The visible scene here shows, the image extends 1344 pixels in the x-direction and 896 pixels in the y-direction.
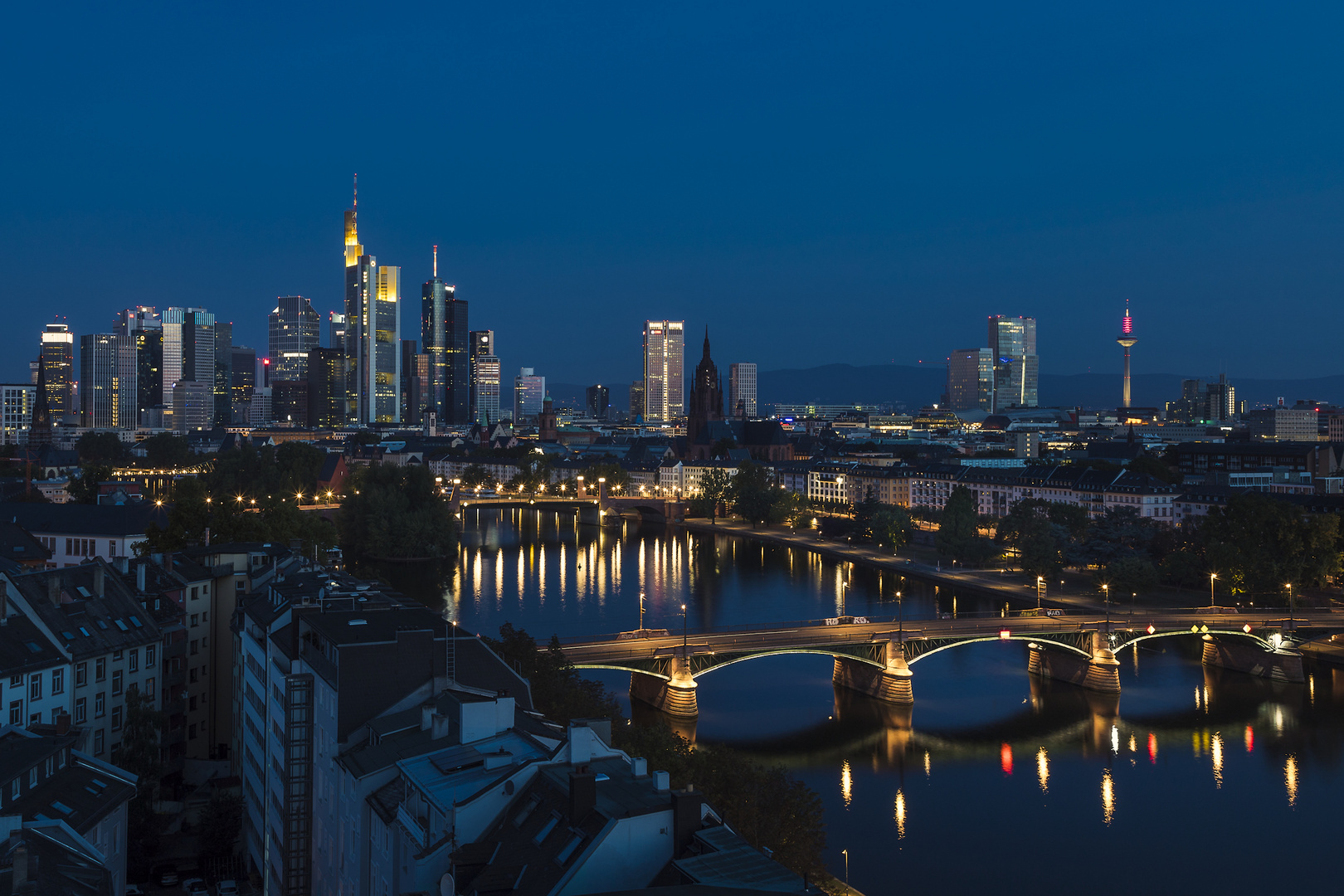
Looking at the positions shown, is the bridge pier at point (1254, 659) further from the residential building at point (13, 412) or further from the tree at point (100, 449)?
the residential building at point (13, 412)

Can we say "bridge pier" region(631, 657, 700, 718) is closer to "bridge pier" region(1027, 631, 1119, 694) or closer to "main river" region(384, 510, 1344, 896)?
"main river" region(384, 510, 1344, 896)

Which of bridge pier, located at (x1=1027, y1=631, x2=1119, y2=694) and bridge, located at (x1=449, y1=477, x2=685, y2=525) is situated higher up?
bridge, located at (x1=449, y1=477, x2=685, y2=525)

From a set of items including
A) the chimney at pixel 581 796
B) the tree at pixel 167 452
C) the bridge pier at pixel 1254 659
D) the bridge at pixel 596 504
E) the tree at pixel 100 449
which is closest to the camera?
the chimney at pixel 581 796

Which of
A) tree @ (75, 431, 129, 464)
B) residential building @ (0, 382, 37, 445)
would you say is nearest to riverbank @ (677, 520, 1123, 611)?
tree @ (75, 431, 129, 464)

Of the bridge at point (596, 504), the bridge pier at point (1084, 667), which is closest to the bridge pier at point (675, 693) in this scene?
the bridge pier at point (1084, 667)

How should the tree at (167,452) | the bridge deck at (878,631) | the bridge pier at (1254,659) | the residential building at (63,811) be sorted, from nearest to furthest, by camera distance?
the residential building at (63,811), the bridge deck at (878,631), the bridge pier at (1254,659), the tree at (167,452)

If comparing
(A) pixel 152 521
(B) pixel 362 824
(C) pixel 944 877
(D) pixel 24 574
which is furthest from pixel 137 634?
(A) pixel 152 521

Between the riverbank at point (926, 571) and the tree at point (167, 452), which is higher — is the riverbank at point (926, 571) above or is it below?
below
